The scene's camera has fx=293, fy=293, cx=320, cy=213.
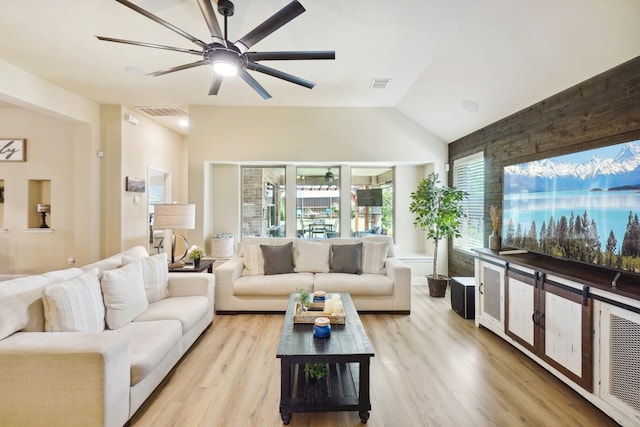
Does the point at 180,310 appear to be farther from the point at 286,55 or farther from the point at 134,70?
the point at 134,70

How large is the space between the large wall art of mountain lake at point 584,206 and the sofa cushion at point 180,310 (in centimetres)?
344

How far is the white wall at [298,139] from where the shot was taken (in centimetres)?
512

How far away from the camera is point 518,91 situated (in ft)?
10.4

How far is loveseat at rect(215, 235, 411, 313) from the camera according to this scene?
382 cm

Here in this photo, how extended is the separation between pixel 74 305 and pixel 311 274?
2631mm

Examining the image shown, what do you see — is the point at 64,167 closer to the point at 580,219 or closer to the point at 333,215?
the point at 333,215

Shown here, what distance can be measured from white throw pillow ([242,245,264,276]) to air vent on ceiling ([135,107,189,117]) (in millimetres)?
2963

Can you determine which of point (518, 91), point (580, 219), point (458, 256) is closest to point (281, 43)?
point (518, 91)

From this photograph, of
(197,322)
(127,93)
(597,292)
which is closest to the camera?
(597,292)

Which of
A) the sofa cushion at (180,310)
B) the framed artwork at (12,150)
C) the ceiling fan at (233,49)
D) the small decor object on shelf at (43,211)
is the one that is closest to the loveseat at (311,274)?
the sofa cushion at (180,310)

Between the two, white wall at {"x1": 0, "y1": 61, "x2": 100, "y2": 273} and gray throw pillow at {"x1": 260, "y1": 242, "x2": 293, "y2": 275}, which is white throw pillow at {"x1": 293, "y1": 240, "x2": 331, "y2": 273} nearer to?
gray throw pillow at {"x1": 260, "y1": 242, "x2": 293, "y2": 275}

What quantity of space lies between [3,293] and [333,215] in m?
4.67

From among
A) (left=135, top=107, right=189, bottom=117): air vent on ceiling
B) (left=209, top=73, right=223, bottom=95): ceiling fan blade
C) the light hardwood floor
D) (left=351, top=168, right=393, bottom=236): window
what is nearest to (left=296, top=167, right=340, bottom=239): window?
(left=351, top=168, right=393, bottom=236): window

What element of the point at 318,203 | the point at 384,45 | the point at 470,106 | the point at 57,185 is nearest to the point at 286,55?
the point at 384,45
